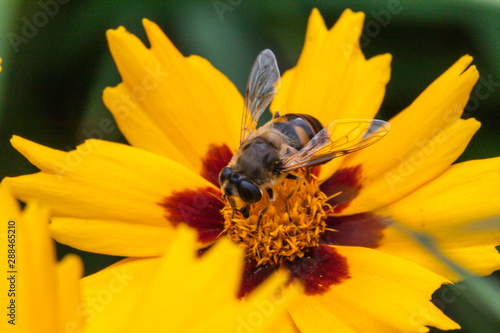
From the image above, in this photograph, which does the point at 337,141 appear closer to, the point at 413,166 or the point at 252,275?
the point at 413,166

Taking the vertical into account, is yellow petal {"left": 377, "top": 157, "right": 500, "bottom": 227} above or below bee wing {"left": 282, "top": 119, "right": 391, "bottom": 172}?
below

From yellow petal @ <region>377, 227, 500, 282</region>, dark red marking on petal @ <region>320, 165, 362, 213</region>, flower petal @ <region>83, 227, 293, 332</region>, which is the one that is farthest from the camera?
dark red marking on petal @ <region>320, 165, 362, 213</region>

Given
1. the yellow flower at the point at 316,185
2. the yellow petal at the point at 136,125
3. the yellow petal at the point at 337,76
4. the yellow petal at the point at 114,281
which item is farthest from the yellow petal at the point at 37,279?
the yellow petal at the point at 337,76

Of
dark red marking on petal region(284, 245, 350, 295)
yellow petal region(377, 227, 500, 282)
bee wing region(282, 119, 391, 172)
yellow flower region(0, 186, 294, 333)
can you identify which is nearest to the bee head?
bee wing region(282, 119, 391, 172)

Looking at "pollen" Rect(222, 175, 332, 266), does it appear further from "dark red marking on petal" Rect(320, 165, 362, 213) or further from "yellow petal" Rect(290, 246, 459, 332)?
"yellow petal" Rect(290, 246, 459, 332)

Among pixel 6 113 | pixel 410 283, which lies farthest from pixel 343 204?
pixel 6 113

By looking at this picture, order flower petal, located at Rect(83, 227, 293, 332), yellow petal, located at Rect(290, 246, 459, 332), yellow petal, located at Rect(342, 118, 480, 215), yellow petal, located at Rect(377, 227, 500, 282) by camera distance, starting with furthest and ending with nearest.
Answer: yellow petal, located at Rect(342, 118, 480, 215) → yellow petal, located at Rect(377, 227, 500, 282) → yellow petal, located at Rect(290, 246, 459, 332) → flower petal, located at Rect(83, 227, 293, 332)

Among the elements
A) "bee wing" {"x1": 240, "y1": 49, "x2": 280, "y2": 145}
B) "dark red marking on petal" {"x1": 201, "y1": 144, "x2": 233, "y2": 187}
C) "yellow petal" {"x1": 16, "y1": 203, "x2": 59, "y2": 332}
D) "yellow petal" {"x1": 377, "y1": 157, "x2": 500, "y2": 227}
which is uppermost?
"bee wing" {"x1": 240, "y1": 49, "x2": 280, "y2": 145}
